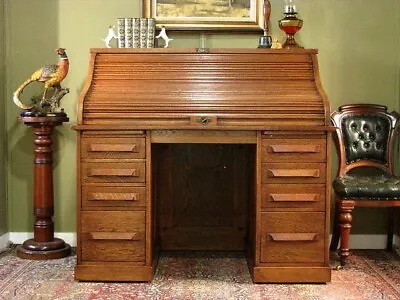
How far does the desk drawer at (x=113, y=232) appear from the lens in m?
3.59

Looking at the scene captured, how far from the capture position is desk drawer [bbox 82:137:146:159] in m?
3.56

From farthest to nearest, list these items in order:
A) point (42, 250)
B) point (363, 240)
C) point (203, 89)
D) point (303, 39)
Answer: point (363, 240)
point (303, 39)
point (42, 250)
point (203, 89)

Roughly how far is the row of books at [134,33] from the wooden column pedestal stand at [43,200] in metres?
0.65

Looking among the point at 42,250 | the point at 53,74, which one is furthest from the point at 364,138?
the point at 42,250

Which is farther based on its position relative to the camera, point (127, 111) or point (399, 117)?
point (399, 117)

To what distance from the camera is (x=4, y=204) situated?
448 centimetres

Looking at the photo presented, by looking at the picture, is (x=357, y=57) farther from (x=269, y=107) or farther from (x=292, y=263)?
(x=292, y=263)

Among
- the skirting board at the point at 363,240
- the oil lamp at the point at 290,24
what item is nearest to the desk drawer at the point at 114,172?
the skirting board at the point at 363,240

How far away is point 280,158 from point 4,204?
6.84 feet

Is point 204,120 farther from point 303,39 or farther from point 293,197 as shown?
point 303,39

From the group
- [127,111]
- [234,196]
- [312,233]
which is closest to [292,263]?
[312,233]

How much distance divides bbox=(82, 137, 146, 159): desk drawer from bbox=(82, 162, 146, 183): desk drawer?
2.0 inches

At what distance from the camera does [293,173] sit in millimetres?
3568

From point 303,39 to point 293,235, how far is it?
151 centimetres
